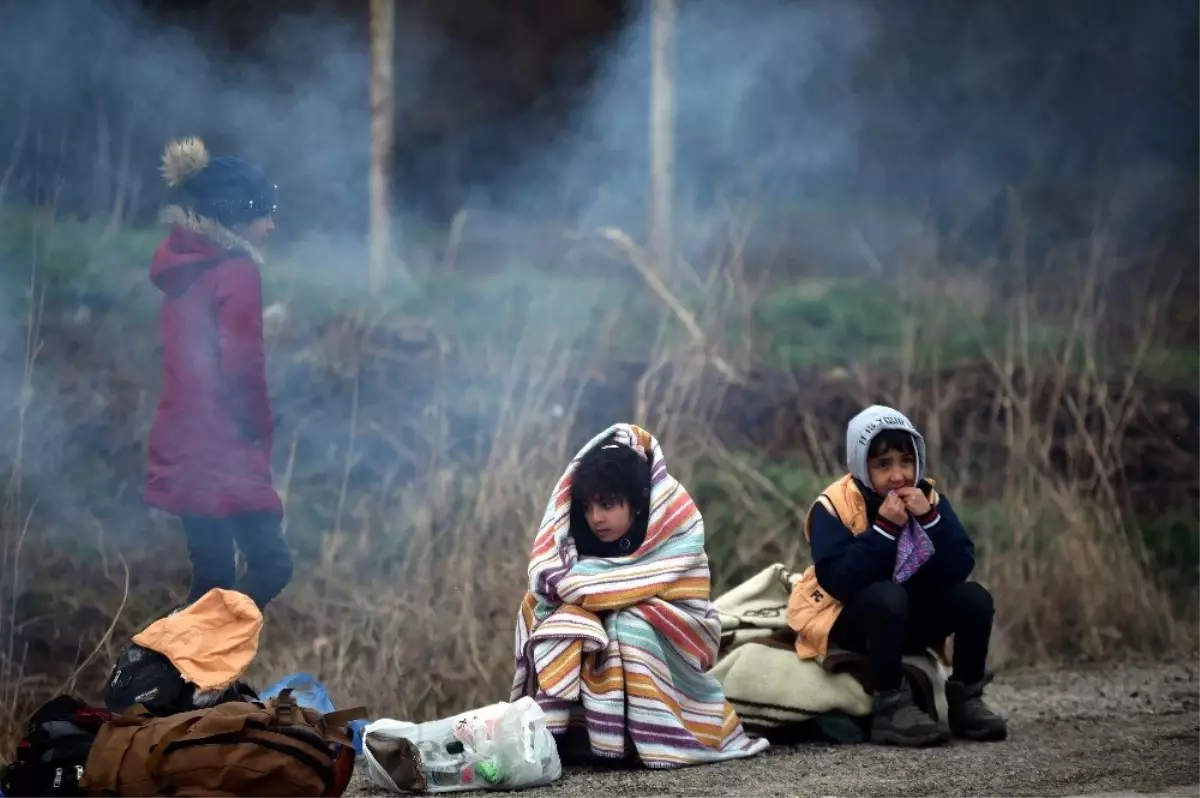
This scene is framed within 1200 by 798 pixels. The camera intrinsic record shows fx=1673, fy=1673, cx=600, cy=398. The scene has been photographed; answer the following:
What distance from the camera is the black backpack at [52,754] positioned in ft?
13.0

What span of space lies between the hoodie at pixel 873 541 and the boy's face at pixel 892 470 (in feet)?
0.11

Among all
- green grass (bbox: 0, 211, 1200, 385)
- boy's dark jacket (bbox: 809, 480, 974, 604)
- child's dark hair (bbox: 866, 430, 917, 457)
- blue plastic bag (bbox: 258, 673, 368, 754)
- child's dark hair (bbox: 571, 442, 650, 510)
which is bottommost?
blue plastic bag (bbox: 258, 673, 368, 754)

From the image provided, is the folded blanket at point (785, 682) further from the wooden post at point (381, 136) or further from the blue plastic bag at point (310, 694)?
the wooden post at point (381, 136)

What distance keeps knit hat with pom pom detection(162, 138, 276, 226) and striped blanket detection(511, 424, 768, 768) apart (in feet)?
4.36

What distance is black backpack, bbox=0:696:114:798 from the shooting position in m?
3.97

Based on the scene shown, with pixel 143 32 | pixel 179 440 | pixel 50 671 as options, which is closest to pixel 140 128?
pixel 143 32

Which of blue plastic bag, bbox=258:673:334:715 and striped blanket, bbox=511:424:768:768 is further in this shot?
blue plastic bag, bbox=258:673:334:715

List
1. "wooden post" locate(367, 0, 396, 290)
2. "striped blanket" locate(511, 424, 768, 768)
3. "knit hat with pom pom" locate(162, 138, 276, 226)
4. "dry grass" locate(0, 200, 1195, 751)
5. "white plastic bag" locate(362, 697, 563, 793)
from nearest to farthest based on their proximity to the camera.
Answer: "white plastic bag" locate(362, 697, 563, 793) < "striped blanket" locate(511, 424, 768, 768) < "knit hat with pom pom" locate(162, 138, 276, 226) < "dry grass" locate(0, 200, 1195, 751) < "wooden post" locate(367, 0, 396, 290)

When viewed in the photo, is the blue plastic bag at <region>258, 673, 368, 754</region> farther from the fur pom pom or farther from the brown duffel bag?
the fur pom pom

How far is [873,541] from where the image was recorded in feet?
16.4

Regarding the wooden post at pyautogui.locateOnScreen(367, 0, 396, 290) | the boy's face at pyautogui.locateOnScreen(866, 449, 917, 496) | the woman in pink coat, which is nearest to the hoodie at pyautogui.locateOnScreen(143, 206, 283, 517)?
the woman in pink coat

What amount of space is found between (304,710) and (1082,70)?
5336 millimetres

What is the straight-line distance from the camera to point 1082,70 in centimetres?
791

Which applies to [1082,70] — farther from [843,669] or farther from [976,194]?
[843,669]
